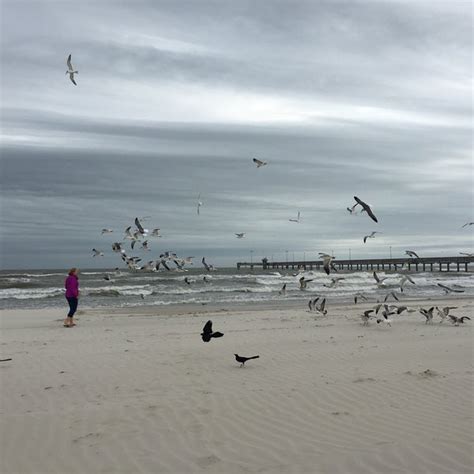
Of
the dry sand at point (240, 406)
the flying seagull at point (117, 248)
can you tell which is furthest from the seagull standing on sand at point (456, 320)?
the flying seagull at point (117, 248)

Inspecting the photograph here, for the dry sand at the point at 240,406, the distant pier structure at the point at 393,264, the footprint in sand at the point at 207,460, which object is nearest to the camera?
the footprint in sand at the point at 207,460

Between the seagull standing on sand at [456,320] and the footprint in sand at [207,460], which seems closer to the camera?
the footprint in sand at [207,460]

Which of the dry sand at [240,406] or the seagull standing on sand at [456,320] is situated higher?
the seagull standing on sand at [456,320]

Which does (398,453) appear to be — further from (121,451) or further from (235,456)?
(121,451)

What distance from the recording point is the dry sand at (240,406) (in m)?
5.04

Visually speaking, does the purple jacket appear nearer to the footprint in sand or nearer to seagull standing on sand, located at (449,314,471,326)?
seagull standing on sand, located at (449,314,471,326)

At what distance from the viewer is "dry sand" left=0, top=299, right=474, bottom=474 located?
5035 millimetres

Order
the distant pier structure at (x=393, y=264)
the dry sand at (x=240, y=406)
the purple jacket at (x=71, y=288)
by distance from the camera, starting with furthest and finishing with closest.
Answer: the distant pier structure at (x=393, y=264) → the purple jacket at (x=71, y=288) → the dry sand at (x=240, y=406)

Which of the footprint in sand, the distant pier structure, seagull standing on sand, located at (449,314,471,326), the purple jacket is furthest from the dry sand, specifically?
the distant pier structure

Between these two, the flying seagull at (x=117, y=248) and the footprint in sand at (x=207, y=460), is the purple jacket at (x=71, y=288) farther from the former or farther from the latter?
the footprint in sand at (x=207, y=460)

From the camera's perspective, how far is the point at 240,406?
6.66m

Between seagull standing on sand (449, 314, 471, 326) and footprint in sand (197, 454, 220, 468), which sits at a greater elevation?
seagull standing on sand (449, 314, 471, 326)

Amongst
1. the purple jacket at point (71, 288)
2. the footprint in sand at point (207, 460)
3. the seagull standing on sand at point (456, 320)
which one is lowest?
→ the footprint in sand at point (207, 460)

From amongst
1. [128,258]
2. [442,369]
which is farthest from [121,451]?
[128,258]
